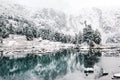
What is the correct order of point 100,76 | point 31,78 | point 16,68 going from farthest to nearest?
point 16,68 → point 31,78 → point 100,76

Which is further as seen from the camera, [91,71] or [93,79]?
[91,71]

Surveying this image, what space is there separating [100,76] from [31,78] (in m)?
25.7

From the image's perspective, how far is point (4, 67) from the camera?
14175cm

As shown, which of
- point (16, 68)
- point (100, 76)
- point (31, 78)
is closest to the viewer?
point (100, 76)

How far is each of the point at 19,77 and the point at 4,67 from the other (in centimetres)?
3374

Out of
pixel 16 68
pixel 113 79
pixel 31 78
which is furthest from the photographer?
pixel 16 68

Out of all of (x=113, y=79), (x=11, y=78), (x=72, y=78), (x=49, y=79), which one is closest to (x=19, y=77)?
(x=11, y=78)

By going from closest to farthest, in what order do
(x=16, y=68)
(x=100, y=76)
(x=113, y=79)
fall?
(x=113, y=79)
(x=100, y=76)
(x=16, y=68)

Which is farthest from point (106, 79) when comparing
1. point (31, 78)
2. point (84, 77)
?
point (31, 78)

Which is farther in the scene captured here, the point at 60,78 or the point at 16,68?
the point at 16,68

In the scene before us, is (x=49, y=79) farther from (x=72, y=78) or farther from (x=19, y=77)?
(x=19, y=77)

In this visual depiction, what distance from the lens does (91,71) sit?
357 feet

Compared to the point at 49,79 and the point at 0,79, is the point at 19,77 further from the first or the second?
the point at 49,79

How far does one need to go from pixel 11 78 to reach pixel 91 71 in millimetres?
30587
